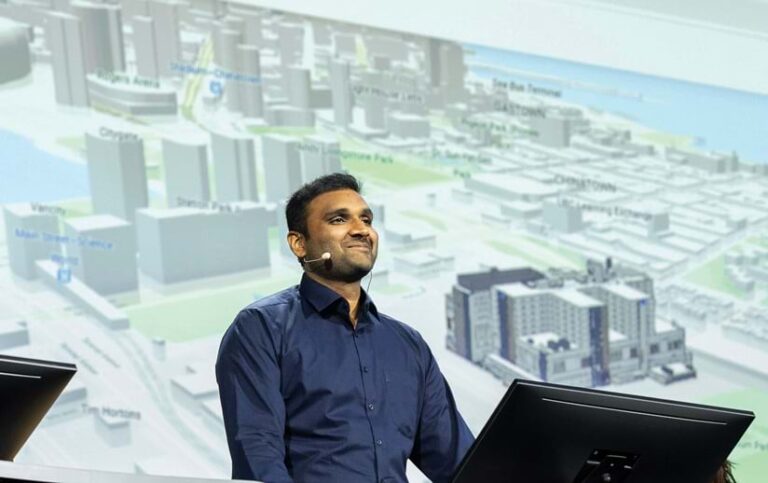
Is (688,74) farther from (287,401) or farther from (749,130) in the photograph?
(287,401)

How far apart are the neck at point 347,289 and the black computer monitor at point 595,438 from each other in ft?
1.44

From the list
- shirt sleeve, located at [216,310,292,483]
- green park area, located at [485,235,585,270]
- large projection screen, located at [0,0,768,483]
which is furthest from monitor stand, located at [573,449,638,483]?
green park area, located at [485,235,585,270]

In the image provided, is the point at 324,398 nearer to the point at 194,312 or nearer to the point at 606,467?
the point at 606,467

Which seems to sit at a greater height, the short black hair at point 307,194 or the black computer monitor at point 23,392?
Answer: the short black hair at point 307,194

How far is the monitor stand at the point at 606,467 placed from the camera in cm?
181

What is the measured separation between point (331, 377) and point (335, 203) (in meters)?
0.32

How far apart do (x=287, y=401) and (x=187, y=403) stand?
2.40m

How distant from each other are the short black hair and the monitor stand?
0.66m

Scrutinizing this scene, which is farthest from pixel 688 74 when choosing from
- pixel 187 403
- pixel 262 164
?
pixel 187 403

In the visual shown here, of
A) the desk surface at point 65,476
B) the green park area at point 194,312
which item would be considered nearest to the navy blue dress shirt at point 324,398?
the desk surface at point 65,476

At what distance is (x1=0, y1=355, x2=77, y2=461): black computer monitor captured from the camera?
5.83 feet

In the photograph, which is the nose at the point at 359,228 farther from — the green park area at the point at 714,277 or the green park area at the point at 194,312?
the green park area at the point at 194,312

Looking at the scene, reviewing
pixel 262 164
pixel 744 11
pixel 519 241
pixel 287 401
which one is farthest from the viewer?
pixel 262 164

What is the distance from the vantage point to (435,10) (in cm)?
430
